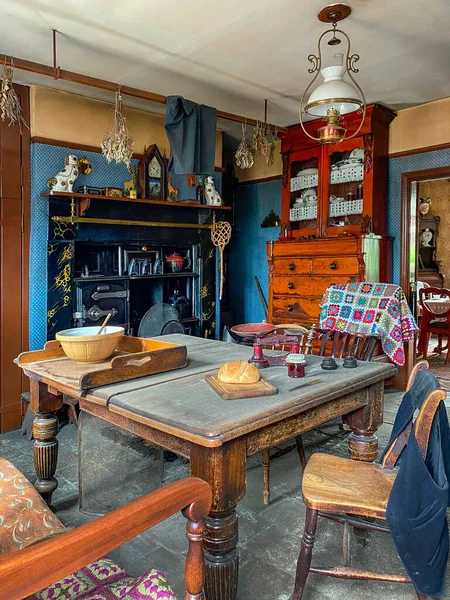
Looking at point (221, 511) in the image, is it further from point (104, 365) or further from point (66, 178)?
point (66, 178)

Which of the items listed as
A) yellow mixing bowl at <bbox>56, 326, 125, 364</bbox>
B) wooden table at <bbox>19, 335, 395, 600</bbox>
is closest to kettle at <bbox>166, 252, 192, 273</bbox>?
wooden table at <bbox>19, 335, 395, 600</bbox>

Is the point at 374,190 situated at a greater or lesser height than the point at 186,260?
greater

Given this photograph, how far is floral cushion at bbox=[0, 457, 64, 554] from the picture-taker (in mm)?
1357

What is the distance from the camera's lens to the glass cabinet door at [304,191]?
184 inches

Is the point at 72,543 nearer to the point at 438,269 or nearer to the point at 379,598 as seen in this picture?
the point at 379,598

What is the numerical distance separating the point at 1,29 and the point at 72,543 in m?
3.14

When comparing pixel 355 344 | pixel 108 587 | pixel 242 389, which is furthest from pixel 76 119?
pixel 108 587

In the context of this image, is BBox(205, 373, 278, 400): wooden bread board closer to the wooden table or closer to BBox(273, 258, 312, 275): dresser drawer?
the wooden table

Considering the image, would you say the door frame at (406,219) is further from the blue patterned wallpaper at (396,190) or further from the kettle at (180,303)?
the kettle at (180,303)

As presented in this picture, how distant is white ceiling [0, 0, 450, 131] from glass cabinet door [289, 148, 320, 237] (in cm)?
81

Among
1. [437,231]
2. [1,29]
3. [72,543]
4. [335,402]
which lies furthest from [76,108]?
[437,231]

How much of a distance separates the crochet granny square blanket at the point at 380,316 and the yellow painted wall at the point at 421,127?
168 centimetres

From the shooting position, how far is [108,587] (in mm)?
1137

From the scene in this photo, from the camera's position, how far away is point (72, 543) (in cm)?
79
